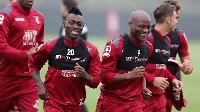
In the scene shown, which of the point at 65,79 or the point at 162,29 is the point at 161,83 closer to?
the point at 162,29

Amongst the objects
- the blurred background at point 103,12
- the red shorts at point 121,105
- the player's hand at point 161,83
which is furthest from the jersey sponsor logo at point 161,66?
the blurred background at point 103,12

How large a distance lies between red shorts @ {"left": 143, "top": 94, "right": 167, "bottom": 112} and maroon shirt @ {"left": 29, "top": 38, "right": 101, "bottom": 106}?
153cm

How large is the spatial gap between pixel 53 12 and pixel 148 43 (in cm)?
3408

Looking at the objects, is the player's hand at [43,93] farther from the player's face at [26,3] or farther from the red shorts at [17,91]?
the player's face at [26,3]

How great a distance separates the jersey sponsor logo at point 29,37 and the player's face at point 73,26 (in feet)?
4.16

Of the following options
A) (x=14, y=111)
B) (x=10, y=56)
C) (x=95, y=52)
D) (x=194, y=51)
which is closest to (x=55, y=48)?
(x=95, y=52)

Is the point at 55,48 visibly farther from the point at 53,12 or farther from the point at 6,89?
the point at 53,12

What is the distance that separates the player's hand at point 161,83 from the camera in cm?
873

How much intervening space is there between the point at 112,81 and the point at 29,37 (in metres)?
1.71

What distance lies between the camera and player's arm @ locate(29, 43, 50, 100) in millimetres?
7882

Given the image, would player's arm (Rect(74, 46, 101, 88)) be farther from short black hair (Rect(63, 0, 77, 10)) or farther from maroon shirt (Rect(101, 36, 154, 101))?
short black hair (Rect(63, 0, 77, 10))

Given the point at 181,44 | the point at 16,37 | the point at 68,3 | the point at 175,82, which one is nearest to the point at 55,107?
the point at 16,37

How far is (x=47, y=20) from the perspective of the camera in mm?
42906

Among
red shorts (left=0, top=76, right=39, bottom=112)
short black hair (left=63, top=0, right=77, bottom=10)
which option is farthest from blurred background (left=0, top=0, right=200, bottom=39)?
red shorts (left=0, top=76, right=39, bottom=112)
